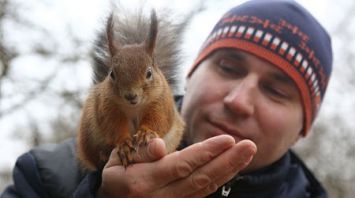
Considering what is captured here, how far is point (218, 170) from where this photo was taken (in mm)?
1216

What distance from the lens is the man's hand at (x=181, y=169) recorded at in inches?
46.9

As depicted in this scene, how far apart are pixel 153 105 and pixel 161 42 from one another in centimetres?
40

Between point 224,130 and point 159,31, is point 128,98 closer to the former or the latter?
point 159,31

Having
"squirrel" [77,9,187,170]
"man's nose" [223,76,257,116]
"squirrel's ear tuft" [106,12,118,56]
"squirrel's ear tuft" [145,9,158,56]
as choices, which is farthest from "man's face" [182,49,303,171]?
"squirrel's ear tuft" [106,12,118,56]

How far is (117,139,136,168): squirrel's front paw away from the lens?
1.33m

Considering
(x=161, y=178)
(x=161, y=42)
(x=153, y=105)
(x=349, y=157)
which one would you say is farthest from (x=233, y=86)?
(x=349, y=157)

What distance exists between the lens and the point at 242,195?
1977 mm

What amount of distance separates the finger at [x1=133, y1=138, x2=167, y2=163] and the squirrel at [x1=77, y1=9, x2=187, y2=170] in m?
0.03

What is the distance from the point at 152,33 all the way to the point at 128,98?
0.91 feet

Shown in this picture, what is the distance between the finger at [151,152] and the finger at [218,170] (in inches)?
4.1

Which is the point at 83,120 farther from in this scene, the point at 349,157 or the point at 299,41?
the point at 349,157

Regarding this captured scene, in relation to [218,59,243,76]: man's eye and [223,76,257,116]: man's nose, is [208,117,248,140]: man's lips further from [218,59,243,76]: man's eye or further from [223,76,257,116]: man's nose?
[218,59,243,76]: man's eye

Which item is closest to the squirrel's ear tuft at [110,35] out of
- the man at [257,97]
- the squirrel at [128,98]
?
the squirrel at [128,98]

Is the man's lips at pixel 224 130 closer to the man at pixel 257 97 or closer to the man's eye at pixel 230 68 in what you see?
the man at pixel 257 97
